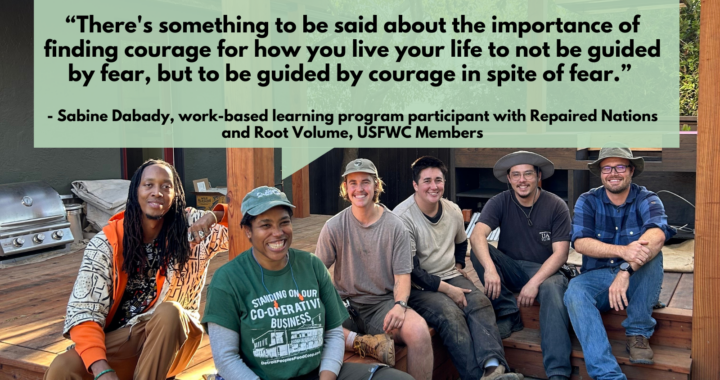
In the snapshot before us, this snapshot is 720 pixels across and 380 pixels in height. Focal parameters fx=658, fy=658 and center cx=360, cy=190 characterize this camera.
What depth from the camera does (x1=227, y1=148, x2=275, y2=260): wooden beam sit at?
3547mm

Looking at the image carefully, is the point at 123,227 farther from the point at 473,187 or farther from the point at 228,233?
the point at 473,187

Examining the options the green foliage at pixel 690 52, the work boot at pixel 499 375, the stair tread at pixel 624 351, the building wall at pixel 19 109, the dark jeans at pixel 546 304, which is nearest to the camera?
the work boot at pixel 499 375

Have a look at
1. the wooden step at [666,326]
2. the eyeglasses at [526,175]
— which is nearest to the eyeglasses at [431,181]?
the eyeglasses at [526,175]

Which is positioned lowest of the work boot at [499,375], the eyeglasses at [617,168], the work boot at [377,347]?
the work boot at [499,375]

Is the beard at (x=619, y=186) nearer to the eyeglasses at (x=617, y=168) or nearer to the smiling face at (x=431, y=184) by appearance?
the eyeglasses at (x=617, y=168)

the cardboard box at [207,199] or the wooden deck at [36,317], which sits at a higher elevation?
the cardboard box at [207,199]

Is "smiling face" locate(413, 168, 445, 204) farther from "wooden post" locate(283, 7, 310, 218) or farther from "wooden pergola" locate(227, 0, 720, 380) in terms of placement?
"wooden post" locate(283, 7, 310, 218)

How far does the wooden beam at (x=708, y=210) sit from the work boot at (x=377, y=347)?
162 cm

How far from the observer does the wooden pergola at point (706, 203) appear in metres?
3.27

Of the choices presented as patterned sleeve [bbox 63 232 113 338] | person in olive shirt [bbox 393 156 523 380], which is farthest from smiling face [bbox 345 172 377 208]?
patterned sleeve [bbox 63 232 113 338]

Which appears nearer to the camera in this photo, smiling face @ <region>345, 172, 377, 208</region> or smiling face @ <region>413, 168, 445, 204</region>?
smiling face @ <region>345, 172, 377, 208</region>

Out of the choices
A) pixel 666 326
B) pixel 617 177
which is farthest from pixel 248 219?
pixel 666 326

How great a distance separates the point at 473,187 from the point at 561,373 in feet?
14.4

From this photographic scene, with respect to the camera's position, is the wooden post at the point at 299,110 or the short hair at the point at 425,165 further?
the wooden post at the point at 299,110
